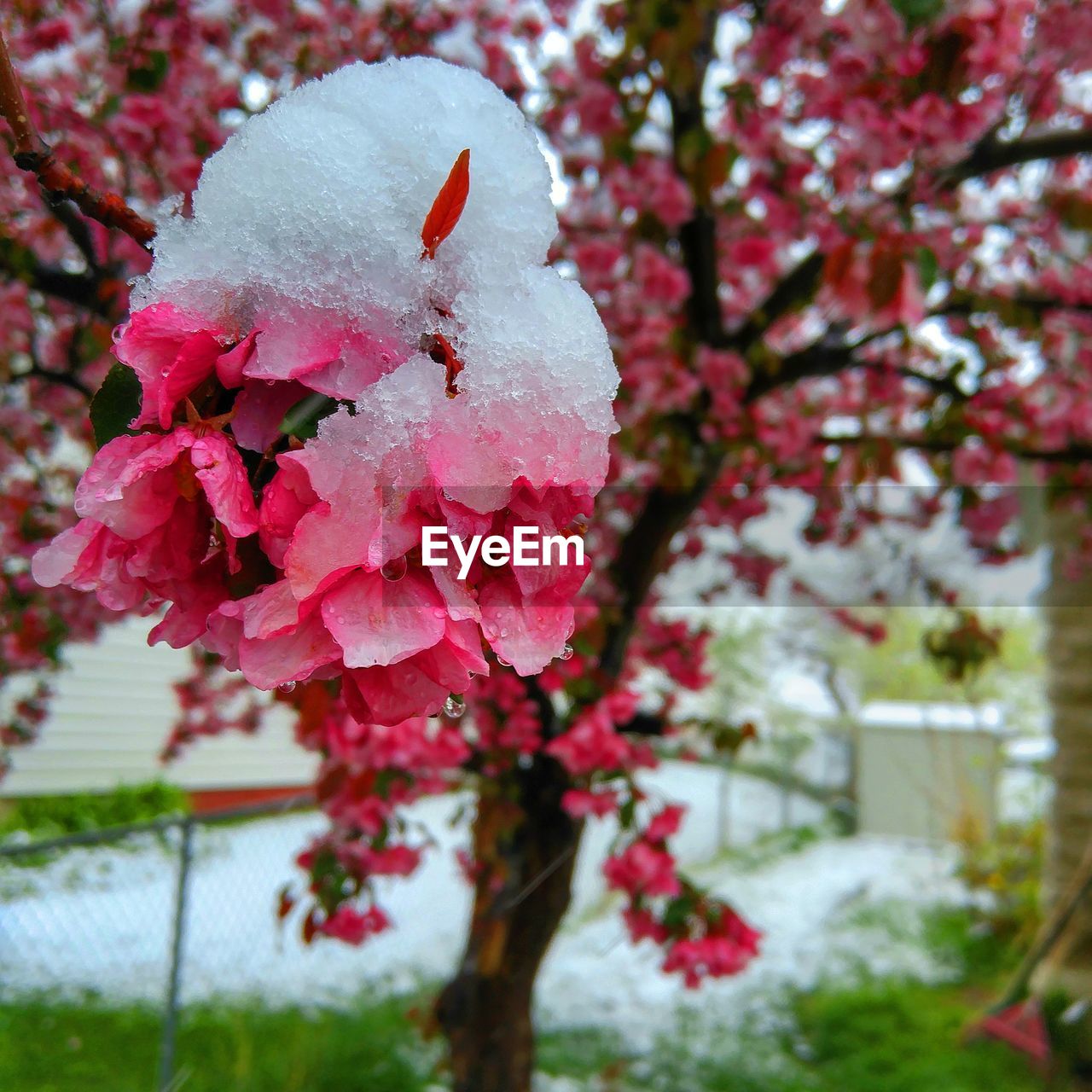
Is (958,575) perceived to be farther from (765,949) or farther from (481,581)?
(481,581)

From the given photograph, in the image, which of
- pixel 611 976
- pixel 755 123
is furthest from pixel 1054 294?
pixel 611 976

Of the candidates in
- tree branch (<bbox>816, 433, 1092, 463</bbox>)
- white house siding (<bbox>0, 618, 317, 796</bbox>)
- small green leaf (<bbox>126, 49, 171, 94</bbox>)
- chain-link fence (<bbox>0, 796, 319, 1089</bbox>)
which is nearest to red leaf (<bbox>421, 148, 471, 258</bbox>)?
small green leaf (<bbox>126, 49, 171, 94</bbox>)

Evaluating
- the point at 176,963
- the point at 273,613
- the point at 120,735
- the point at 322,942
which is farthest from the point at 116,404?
the point at 120,735

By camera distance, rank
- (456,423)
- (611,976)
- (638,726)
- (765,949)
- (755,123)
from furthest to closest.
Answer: (765,949), (611,976), (755,123), (638,726), (456,423)

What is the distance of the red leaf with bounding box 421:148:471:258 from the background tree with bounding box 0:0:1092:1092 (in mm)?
887

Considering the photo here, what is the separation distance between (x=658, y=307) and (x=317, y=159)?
2.43 m

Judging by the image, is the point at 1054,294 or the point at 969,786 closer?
the point at 1054,294

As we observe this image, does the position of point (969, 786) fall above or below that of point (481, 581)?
below

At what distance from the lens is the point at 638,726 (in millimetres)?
2404

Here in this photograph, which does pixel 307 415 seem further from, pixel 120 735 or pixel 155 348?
pixel 120 735

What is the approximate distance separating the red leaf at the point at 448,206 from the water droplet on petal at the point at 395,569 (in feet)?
0.60

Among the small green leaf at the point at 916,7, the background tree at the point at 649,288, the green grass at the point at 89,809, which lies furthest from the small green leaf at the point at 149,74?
the green grass at the point at 89,809

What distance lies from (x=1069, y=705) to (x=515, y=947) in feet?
10.6

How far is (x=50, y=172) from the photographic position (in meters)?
0.55
